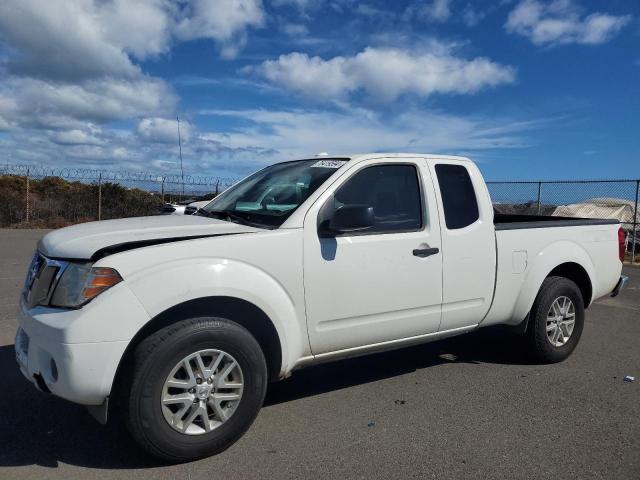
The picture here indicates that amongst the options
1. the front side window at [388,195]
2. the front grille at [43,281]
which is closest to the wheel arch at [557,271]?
the front side window at [388,195]

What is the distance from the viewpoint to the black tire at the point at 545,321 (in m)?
5.12

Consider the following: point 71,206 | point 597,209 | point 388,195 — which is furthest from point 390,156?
point 71,206

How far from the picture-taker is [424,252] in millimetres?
4254

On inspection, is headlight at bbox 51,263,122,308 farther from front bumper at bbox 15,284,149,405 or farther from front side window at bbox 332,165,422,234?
front side window at bbox 332,165,422,234

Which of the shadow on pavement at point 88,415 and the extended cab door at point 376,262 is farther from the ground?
the extended cab door at point 376,262

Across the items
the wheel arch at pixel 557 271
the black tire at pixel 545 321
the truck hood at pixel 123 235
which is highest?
the truck hood at pixel 123 235

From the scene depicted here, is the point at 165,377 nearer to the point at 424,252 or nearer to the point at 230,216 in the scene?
the point at 230,216

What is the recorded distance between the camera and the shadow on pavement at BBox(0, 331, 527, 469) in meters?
3.38

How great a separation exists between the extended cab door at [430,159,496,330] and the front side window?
226mm

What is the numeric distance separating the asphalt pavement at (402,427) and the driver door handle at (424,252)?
113 centimetres

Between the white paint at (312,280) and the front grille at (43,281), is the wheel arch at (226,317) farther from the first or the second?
the front grille at (43,281)

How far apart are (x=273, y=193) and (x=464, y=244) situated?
61.7 inches

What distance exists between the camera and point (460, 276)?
4492mm

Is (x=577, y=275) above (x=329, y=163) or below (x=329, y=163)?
below
